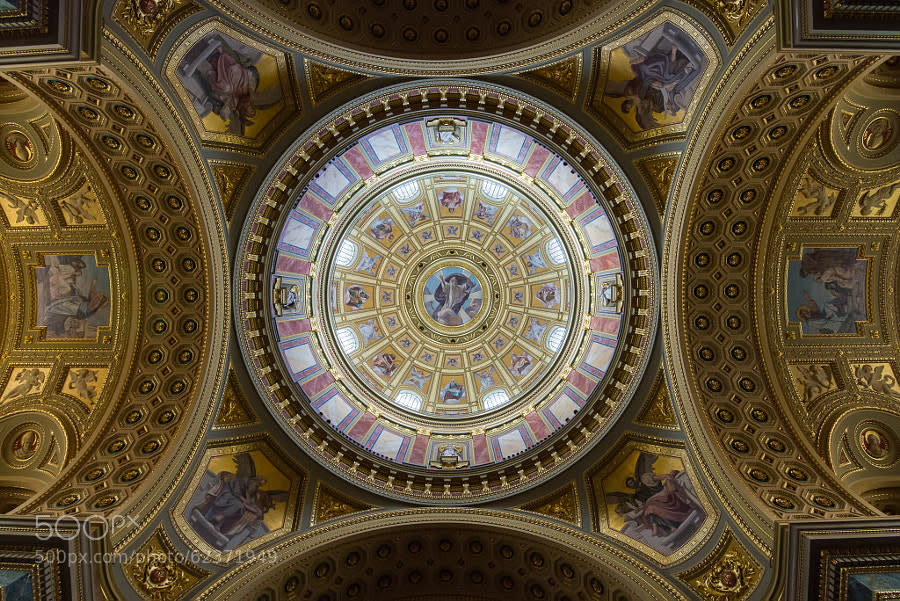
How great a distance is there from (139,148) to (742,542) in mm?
19608

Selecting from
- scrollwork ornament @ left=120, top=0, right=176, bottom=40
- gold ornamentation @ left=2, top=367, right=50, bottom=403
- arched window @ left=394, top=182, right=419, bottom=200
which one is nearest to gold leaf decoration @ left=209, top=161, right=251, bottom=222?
scrollwork ornament @ left=120, top=0, right=176, bottom=40

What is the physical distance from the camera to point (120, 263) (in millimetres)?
15766

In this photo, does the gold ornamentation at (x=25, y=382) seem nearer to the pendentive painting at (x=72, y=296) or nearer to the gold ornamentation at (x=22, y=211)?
the pendentive painting at (x=72, y=296)

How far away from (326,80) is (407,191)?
9.80 meters

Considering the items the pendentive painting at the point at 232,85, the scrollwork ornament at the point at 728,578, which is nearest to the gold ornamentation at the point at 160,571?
the pendentive painting at the point at 232,85

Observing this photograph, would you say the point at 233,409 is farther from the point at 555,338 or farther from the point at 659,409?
the point at 555,338

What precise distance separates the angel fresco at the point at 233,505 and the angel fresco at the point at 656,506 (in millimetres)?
11678

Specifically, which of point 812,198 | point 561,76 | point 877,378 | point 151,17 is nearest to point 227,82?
point 151,17

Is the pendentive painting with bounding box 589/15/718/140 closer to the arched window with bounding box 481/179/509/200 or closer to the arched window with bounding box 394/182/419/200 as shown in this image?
the arched window with bounding box 481/179/509/200

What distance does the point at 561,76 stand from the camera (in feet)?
49.8

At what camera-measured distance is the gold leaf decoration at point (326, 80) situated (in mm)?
15039

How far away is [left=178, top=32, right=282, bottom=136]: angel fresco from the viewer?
13531 millimetres

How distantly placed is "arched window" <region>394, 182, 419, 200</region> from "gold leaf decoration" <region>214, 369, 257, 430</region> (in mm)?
11961

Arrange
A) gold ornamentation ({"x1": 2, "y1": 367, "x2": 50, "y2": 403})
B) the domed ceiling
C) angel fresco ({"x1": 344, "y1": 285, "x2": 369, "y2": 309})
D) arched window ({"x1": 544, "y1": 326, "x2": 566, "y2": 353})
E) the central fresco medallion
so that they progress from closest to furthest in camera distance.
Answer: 1. the domed ceiling
2. gold ornamentation ({"x1": 2, "y1": 367, "x2": 50, "y2": 403})
3. arched window ({"x1": 544, "y1": 326, "x2": 566, "y2": 353})
4. the central fresco medallion
5. angel fresco ({"x1": 344, "y1": 285, "x2": 369, "y2": 309})
